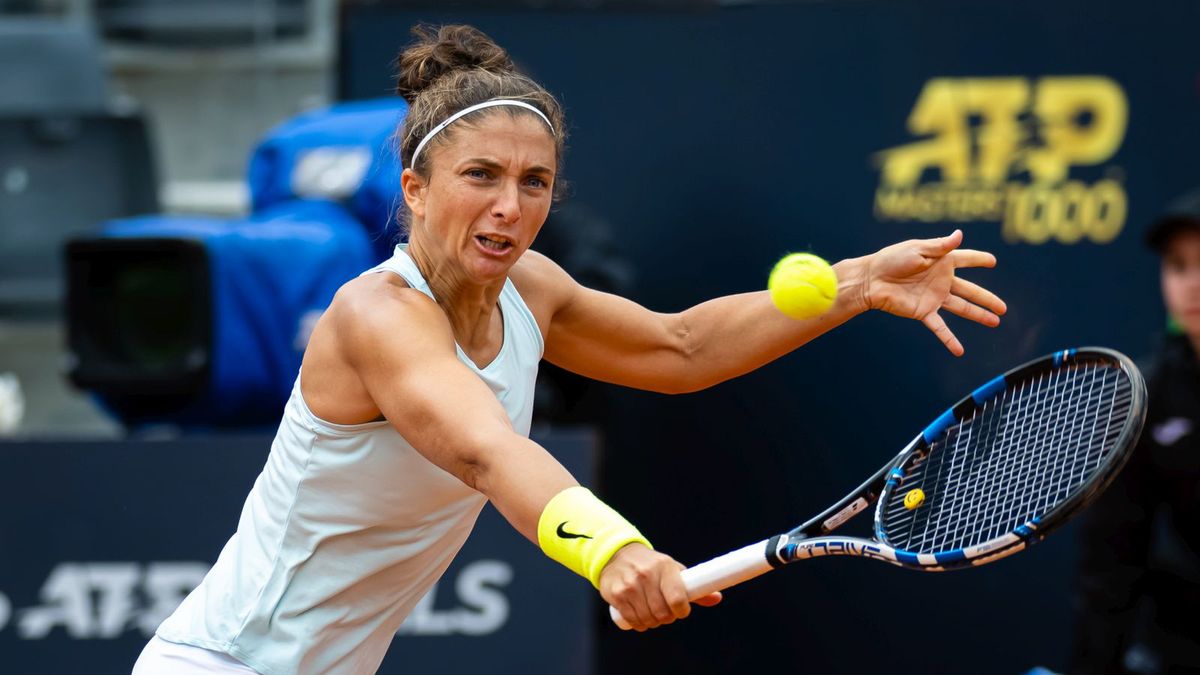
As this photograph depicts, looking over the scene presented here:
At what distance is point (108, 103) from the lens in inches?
243

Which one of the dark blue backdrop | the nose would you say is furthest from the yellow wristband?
the dark blue backdrop

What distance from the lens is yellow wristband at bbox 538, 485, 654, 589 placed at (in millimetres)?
2068

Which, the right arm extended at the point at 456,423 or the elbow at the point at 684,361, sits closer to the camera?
the right arm extended at the point at 456,423

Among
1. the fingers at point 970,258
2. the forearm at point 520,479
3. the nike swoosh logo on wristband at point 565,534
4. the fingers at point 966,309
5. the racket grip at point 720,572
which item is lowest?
the racket grip at point 720,572

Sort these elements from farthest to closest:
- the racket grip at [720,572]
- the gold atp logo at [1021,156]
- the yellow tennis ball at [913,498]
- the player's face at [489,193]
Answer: the gold atp logo at [1021,156], the yellow tennis ball at [913,498], the player's face at [489,193], the racket grip at [720,572]

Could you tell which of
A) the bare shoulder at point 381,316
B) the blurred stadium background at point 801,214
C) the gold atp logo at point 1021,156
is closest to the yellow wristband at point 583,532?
the bare shoulder at point 381,316

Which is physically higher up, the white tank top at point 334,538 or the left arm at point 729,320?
the left arm at point 729,320

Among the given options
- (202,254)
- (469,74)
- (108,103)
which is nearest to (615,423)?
(202,254)

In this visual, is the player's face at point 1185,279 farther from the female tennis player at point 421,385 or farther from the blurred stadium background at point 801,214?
the female tennis player at point 421,385

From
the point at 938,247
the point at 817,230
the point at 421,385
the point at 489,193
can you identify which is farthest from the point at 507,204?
the point at 817,230

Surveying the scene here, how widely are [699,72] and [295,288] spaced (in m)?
1.45

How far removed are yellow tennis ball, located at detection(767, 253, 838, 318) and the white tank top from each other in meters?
0.42

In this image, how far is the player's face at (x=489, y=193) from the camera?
2.41 metres

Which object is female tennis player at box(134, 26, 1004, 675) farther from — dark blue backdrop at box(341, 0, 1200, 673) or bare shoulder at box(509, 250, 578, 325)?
dark blue backdrop at box(341, 0, 1200, 673)
